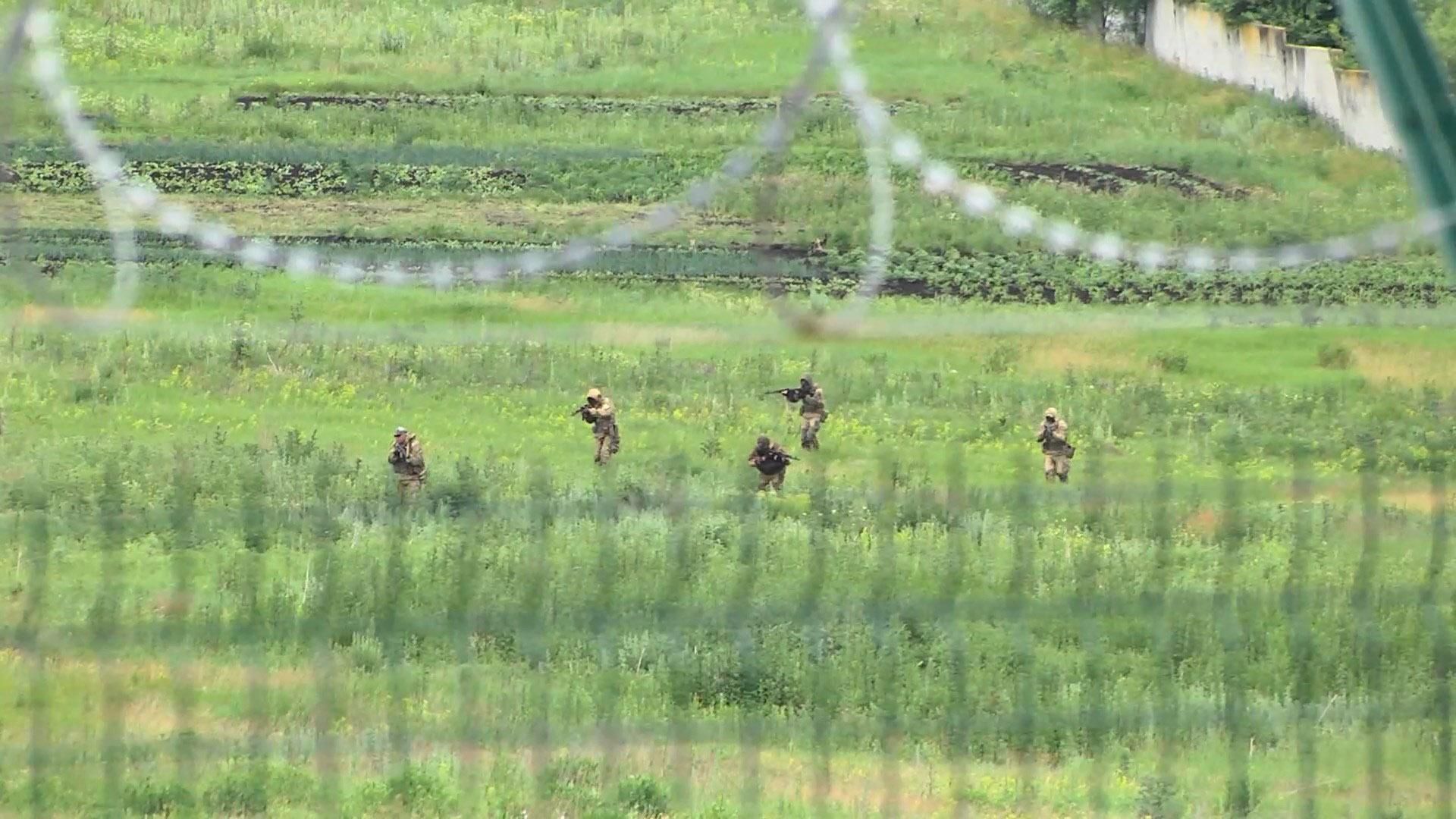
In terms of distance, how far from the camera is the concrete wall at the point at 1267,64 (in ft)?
81.2

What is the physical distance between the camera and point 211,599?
26.3ft

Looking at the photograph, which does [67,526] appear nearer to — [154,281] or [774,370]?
[774,370]

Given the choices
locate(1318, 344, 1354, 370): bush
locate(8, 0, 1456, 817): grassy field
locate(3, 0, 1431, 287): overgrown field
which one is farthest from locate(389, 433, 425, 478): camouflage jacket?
locate(3, 0, 1431, 287): overgrown field

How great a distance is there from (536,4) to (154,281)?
38.0 ft

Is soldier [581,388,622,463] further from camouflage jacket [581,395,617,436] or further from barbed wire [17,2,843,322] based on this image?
barbed wire [17,2,843,322]

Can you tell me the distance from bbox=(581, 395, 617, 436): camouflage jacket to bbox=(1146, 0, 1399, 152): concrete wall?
12.3m

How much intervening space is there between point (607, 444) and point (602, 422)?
18 centimetres

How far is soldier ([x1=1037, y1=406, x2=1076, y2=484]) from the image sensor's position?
12922 millimetres

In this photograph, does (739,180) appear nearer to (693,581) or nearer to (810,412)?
(810,412)

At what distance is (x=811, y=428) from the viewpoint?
1436cm

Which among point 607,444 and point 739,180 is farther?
point 739,180

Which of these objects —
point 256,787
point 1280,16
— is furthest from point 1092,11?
point 256,787

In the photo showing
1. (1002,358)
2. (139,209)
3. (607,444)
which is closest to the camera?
(607,444)

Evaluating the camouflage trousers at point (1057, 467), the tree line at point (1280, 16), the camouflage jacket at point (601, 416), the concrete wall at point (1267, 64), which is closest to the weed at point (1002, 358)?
the tree line at point (1280, 16)
